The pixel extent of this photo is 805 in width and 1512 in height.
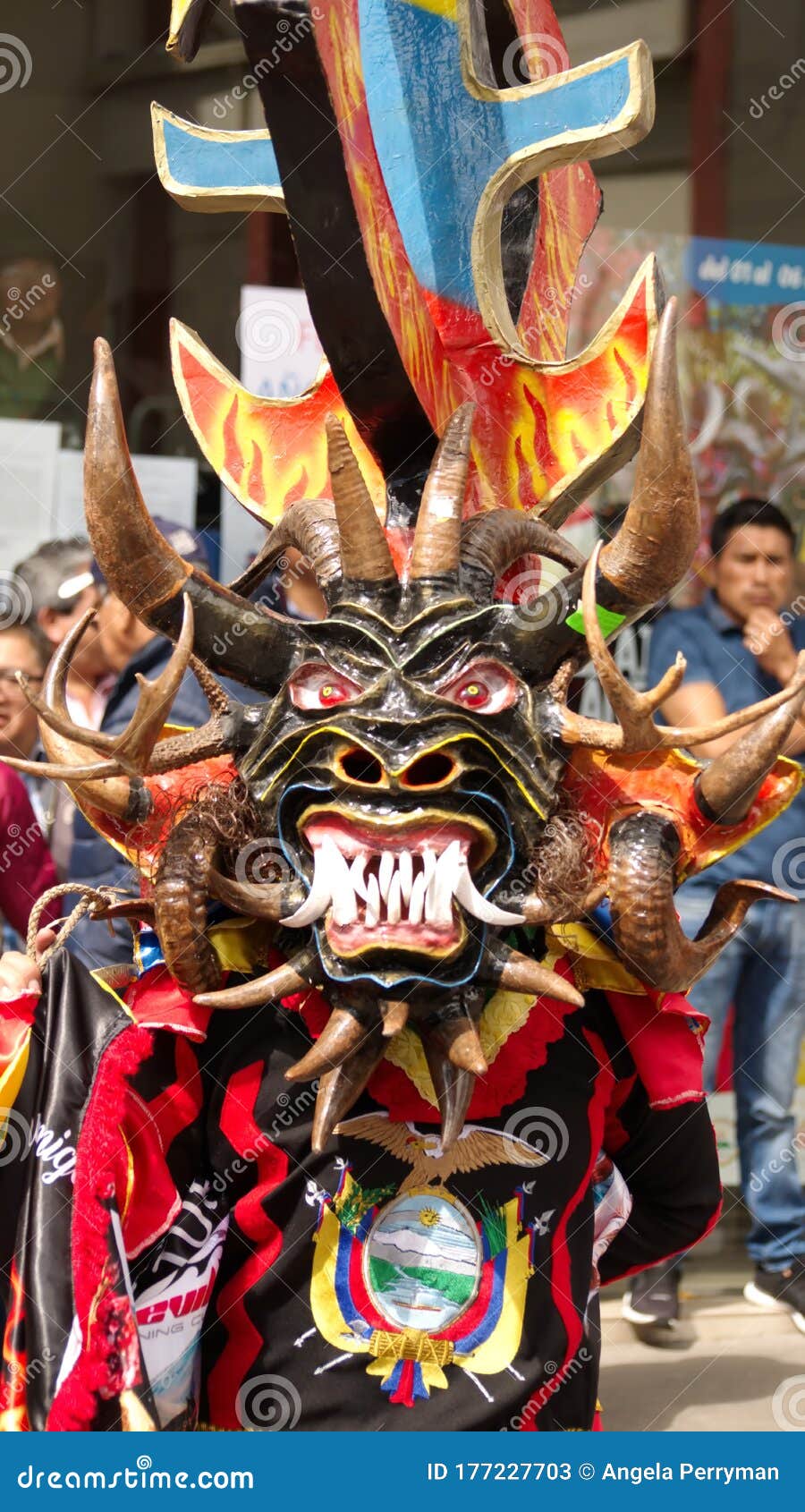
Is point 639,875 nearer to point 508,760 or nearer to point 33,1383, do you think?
point 508,760

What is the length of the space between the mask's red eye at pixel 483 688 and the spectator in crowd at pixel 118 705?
6.22 feet

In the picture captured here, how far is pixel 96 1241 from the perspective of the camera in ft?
6.92

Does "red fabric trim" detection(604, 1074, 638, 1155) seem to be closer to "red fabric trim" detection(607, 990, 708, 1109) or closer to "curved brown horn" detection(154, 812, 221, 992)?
"red fabric trim" detection(607, 990, 708, 1109)

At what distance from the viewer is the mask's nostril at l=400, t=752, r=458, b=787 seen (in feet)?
6.67

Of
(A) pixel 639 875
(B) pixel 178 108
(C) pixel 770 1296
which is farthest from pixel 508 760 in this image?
(B) pixel 178 108

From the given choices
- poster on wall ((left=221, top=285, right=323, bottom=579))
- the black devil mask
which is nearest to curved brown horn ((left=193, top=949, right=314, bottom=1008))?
the black devil mask

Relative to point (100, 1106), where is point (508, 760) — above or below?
above

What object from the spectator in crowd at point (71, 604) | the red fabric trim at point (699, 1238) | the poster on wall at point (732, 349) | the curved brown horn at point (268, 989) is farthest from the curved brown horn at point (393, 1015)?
the poster on wall at point (732, 349)

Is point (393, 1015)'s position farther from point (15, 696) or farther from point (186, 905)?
point (15, 696)

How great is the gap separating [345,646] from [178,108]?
5.23 metres

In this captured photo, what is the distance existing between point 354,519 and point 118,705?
7.44 ft

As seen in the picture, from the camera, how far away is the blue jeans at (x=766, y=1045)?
15.5 ft

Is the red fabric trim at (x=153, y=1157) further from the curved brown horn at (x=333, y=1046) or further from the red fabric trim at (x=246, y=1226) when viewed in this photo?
the curved brown horn at (x=333, y=1046)

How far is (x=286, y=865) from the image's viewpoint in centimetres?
218
